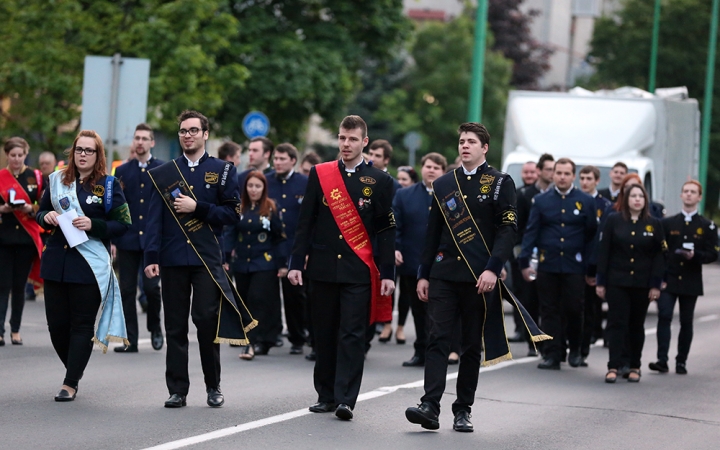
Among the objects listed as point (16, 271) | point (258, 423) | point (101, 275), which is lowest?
point (258, 423)

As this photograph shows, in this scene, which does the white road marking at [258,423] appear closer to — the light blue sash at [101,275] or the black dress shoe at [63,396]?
the light blue sash at [101,275]

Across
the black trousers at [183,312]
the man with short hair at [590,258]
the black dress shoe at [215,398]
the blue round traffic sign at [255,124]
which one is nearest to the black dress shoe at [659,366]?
the man with short hair at [590,258]

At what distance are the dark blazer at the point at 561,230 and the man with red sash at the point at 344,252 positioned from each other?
4162mm

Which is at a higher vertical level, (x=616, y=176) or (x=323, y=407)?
(x=616, y=176)

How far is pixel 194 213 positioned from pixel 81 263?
967 millimetres

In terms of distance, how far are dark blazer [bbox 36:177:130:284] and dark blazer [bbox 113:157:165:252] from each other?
2982 mm

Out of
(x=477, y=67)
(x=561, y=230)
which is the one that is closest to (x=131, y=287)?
(x=561, y=230)

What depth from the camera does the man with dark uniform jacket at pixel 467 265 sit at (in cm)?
895

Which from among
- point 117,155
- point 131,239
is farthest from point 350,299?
point 117,155

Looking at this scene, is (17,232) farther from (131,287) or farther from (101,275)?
(101,275)

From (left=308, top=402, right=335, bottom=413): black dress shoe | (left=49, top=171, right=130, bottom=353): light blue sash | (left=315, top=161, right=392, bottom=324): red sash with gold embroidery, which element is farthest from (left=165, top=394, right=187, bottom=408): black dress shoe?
(left=315, top=161, right=392, bottom=324): red sash with gold embroidery

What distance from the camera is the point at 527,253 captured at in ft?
44.3

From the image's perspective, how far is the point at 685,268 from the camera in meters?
13.5

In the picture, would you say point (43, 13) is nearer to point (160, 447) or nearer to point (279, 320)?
point (279, 320)
